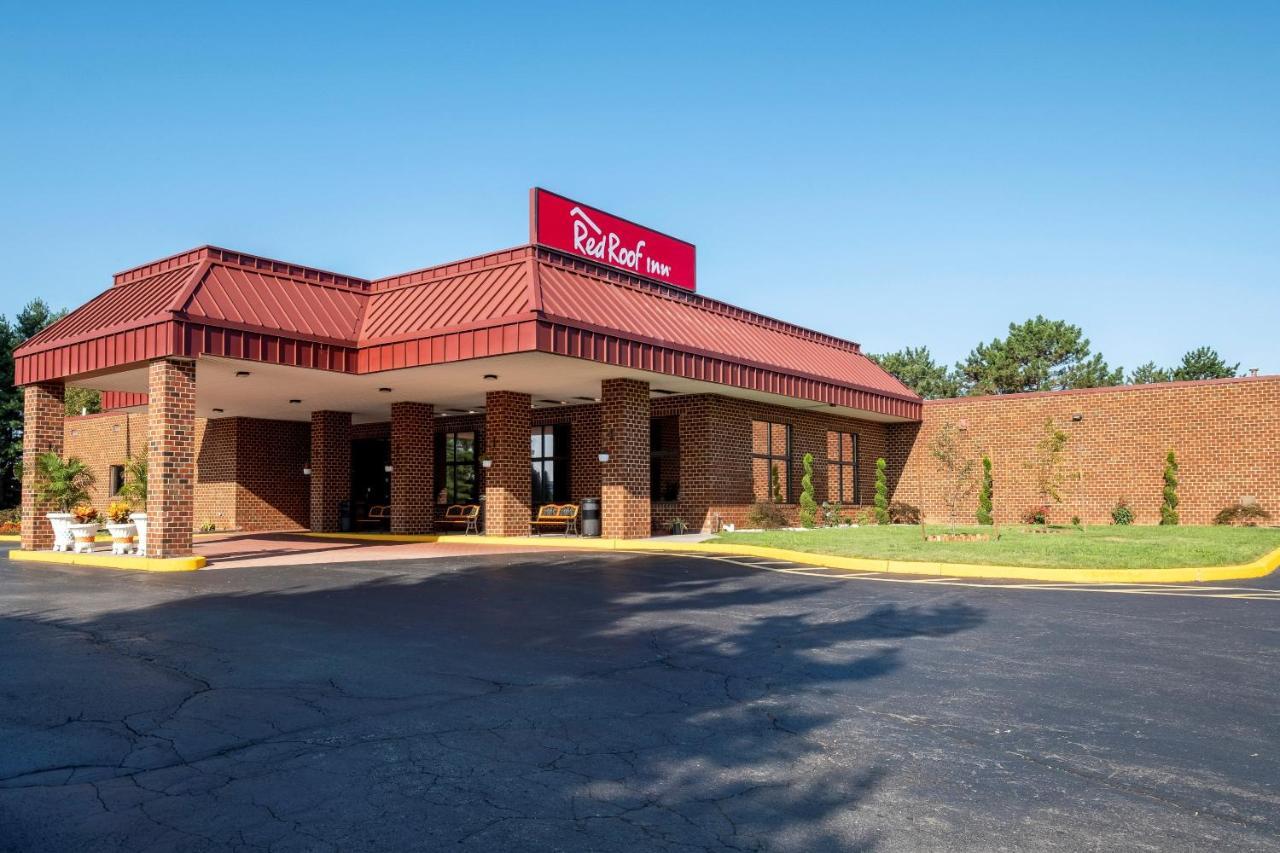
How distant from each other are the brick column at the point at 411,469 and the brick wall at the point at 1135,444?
53.2 feet

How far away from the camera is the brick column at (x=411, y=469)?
25.0 meters

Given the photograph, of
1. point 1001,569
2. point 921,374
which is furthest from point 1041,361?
point 1001,569

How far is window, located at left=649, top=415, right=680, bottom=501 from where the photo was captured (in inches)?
1018

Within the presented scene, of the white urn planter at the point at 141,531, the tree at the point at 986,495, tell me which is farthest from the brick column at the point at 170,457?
the tree at the point at 986,495

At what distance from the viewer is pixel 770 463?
27344mm

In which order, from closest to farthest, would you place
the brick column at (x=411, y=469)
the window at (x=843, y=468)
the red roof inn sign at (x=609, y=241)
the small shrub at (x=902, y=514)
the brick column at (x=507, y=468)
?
the red roof inn sign at (x=609, y=241)
the brick column at (x=507, y=468)
the brick column at (x=411, y=469)
the window at (x=843, y=468)
the small shrub at (x=902, y=514)

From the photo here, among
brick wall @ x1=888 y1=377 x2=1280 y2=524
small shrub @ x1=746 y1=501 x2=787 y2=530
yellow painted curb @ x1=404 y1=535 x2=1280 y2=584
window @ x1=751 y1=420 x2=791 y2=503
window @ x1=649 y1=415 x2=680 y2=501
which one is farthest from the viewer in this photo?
window @ x1=751 y1=420 x2=791 y2=503

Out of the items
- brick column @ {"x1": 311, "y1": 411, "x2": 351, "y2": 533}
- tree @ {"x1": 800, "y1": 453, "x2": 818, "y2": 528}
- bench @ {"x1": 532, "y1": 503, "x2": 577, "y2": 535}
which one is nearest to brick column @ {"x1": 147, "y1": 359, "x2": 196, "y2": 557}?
bench @ {"x1": 532, "y1": 503, "x2": 577, "y2": 535}

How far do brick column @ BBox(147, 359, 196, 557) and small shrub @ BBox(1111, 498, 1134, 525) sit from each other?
77.9ft

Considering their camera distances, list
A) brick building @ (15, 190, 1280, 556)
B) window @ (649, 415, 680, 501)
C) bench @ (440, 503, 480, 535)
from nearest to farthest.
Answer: brick building @ (15, 190, 1280, 556)
bench @ (440, 503, 480, 535)
window @ (649, 415, 680, 501)

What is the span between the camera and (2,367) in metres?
49.0

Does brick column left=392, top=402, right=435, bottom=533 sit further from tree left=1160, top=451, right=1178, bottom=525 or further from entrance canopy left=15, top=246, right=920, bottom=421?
tree left=1160, top=451, right=1178, bottom=525

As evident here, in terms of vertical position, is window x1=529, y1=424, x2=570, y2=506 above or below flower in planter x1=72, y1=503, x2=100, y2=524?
above

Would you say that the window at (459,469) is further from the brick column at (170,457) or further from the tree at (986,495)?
the tree at (986,495)
